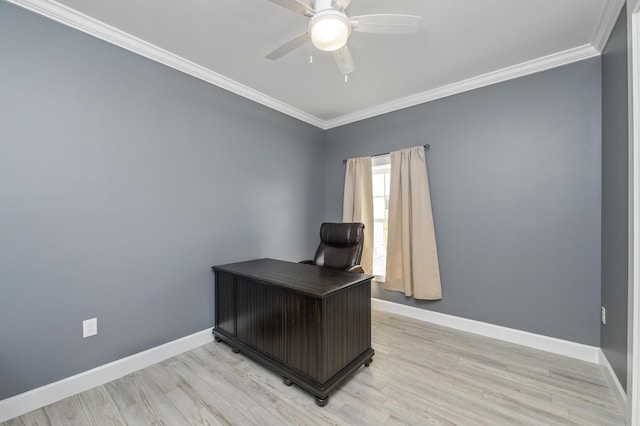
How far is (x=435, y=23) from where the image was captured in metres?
1.86

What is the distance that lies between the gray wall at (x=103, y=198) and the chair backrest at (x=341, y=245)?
0.84 m

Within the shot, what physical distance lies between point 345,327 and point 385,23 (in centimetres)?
194

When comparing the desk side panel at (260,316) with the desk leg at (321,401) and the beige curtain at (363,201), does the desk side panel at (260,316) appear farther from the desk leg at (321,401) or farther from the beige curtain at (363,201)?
the beige curtain at (363,201)

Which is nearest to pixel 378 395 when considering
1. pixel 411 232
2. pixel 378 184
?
pixel 411 232

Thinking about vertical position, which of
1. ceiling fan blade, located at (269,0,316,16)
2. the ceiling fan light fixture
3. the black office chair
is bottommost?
the black office chair

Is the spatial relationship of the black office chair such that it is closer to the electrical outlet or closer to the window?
the window

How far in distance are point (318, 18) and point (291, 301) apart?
1.74 m

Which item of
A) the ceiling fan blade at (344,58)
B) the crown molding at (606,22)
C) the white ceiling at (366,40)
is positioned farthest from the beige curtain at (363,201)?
the crown molding at (606,22)

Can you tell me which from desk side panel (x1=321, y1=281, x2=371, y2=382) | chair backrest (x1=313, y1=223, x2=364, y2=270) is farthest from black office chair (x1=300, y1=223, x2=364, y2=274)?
desk side panel (x1=321, y1=281, x2=371, y2=382)

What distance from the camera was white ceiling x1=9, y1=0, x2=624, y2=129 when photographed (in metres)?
1.72

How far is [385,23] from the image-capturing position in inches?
58.9

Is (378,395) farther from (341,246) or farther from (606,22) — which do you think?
(606,22)

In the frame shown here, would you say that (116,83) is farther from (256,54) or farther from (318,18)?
(318,18)

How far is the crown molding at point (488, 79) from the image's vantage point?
2.16 metres
